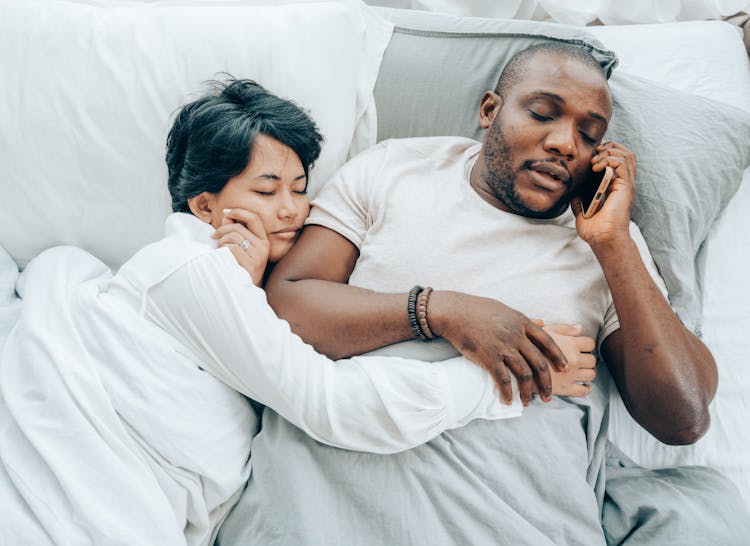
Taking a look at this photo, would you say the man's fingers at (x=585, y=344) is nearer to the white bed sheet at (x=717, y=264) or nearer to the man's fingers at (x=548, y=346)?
the man's fingers at (x=548, y=346)

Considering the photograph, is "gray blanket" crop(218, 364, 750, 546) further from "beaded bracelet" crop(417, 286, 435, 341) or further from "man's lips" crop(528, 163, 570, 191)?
"man's lips" crop(528, 163, 570, 191)

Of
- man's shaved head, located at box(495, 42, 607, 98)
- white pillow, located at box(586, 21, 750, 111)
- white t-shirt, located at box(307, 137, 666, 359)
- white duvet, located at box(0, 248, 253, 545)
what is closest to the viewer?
white duvet, located at box(0, 248, 253, 545)

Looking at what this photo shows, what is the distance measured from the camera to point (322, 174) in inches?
58.0

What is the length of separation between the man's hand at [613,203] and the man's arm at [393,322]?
0.26m

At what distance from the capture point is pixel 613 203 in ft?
4.06

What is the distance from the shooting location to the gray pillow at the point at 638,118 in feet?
4.39

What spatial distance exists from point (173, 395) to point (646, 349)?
0.85 meters

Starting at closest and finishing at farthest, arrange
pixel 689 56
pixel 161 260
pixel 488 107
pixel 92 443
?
pixel 92 443
pixel 161 260
pixel 488 107
pixel 689 56

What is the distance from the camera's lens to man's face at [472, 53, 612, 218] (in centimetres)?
129

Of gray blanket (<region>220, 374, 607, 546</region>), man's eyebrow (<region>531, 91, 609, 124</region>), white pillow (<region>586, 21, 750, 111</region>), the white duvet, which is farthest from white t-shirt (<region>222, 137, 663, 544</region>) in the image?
white pillow (<region>586, 21, 750, 111</region>)

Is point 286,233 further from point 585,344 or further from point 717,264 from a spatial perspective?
point 717,264

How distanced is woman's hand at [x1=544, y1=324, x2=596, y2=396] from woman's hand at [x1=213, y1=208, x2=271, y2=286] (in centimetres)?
59

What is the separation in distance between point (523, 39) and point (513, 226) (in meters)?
0.50

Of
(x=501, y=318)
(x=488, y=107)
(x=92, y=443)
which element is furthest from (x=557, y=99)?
(x=92, y=443)
